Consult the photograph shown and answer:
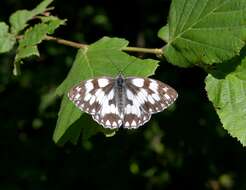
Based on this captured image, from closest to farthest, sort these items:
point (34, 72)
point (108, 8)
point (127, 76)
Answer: point (127, 76)
point (34, 72)
point (108, 8)

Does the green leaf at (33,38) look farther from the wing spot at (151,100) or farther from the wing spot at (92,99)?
the wing spot at (151,100)

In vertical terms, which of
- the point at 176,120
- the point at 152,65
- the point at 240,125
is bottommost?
the point at 176,120

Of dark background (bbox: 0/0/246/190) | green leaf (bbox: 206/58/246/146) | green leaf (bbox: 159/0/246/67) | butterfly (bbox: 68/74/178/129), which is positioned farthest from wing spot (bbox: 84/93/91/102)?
dark background (bbox: 0/0/246/190)

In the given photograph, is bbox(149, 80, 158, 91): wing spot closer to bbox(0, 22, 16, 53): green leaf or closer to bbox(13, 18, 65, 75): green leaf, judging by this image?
bbox(13, 18, 65, 75): green leaf

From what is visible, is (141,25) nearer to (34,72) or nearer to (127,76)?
(34,72)

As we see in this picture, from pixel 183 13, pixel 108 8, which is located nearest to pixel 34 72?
pixel 108 8

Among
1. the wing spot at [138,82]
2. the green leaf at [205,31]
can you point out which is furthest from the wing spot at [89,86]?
the green leaf at [205,31]

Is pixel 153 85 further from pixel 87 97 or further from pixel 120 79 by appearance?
pixel 87 97
